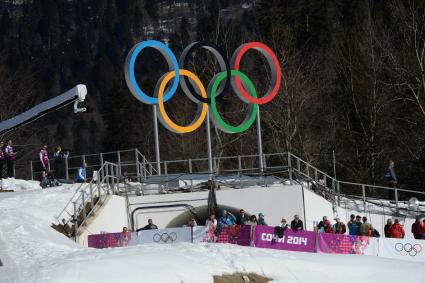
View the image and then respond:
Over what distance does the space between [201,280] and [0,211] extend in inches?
404

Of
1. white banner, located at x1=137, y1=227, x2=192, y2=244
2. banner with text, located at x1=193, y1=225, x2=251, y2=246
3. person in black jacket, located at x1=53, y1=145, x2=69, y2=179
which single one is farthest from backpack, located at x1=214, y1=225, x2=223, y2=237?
person in black jacket, located at x1=53, y1=145, x2=69, y2=179

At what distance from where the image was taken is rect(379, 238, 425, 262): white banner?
30938 mm

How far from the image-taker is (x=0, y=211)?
32250 mm

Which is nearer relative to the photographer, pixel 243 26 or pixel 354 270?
pixel 354 270

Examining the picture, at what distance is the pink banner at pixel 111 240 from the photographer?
Answer: 31.2 metres

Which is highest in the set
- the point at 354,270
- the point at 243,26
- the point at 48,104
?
the point at 243,26

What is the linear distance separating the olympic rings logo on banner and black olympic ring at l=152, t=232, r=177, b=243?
22.1ft

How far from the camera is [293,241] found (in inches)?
1214

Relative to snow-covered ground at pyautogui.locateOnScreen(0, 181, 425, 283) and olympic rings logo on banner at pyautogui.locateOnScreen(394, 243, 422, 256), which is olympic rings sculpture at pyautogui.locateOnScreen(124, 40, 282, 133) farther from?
olympic rings logo on banner at pyautogui.locateOnScreen(394, 243, 422, 256)

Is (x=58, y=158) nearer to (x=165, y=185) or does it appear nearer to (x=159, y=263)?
(x=165, y=185)

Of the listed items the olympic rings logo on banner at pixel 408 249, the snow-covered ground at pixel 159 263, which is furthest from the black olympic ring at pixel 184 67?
the olympic rings logo on banner at pixel 408 249

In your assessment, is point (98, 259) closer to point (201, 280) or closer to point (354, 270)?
point (201, 280)

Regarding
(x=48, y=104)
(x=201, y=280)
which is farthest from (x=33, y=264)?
(x=48, y=104)

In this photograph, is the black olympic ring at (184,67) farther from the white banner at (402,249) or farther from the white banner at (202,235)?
the white banner at (402,249)
